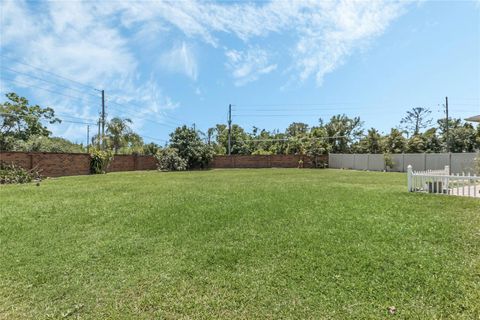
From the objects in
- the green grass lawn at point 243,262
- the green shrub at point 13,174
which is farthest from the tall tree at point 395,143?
the green shrub at point 13,174

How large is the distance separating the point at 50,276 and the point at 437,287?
4.30 metres

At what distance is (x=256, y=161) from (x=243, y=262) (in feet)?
92.7

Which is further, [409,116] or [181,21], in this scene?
[409,116]

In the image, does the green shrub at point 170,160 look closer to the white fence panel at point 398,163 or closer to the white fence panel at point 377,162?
the white fence panel at point 377,162

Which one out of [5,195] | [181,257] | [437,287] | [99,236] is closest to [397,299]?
[437,287]

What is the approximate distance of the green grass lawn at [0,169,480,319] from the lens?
9.42 ft

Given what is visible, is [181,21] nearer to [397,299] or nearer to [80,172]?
[397,299]

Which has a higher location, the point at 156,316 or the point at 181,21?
the point at 181,21

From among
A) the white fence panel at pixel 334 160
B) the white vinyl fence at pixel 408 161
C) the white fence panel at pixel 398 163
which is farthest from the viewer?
the white fence panel at pixel 334 160

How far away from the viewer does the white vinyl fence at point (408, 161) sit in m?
21.2

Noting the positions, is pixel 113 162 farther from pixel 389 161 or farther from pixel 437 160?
pixel 437 160

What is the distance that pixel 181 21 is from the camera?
1151 centimetres

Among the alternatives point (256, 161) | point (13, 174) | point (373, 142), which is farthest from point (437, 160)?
point (13, 174)

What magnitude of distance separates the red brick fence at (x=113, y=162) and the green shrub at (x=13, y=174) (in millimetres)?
521
